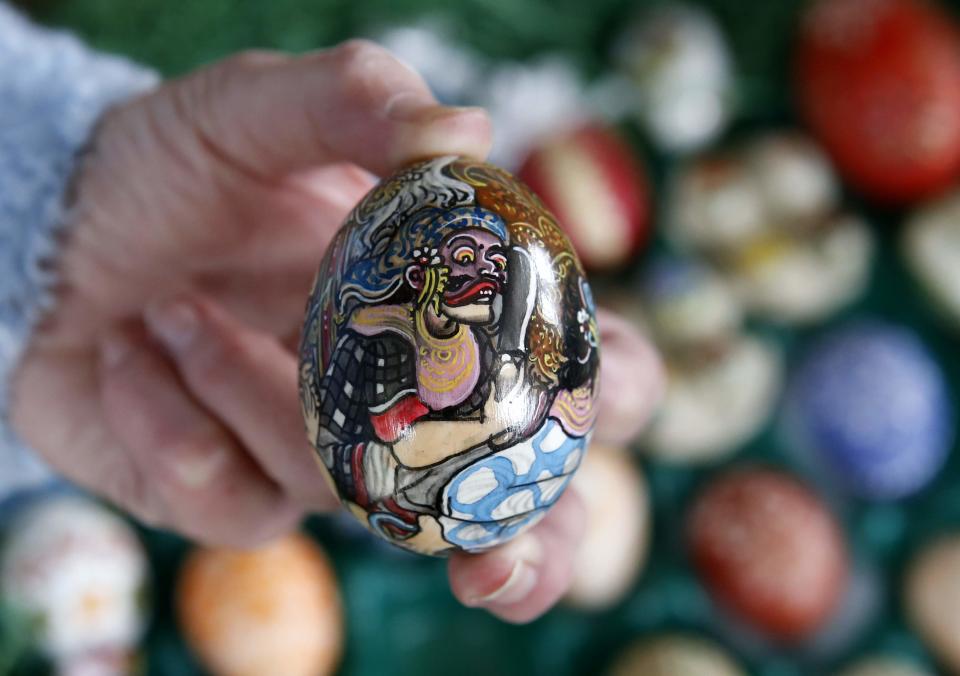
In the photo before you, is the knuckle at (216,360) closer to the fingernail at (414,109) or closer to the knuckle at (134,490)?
the knuckle at (134,490)

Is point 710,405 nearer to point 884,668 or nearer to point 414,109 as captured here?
point 884,668

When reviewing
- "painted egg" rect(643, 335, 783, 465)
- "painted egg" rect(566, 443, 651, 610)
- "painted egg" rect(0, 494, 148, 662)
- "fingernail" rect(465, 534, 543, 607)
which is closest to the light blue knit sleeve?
"painted egg" rect(0, 494, 148, 662)

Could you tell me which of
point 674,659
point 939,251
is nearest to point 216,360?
point 674,659

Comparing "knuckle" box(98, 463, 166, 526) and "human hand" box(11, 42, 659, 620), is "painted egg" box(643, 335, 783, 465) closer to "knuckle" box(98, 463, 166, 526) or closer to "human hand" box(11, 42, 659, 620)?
"human hand" box(11, 42, 659, 620)

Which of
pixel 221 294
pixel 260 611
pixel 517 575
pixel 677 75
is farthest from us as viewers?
pixel 677 75

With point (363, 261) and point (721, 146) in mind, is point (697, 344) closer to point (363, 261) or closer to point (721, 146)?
point (721, 146)

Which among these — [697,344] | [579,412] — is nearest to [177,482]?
[579,412]
